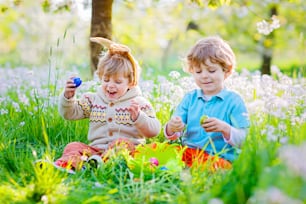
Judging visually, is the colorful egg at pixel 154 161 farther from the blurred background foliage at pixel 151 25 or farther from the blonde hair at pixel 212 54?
the blurred background foliage at pixel 151 25

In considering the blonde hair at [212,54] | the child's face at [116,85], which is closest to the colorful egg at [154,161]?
the child's face at [116,85]

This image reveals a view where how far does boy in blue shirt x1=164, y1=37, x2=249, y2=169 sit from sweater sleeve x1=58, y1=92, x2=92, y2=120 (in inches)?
25.6

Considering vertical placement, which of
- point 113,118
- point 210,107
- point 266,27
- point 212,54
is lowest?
point 113,118

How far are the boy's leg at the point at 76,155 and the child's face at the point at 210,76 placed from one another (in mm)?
879

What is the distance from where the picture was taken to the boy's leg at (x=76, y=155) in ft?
12.2

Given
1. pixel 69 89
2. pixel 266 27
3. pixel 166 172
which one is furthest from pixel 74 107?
pixel 266 27

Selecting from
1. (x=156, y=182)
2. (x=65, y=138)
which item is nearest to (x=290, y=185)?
(x=156, y=182)

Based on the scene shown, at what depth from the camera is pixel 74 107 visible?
14.2ft

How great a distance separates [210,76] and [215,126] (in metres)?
0.45

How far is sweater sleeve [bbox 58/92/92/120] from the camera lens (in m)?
4.27

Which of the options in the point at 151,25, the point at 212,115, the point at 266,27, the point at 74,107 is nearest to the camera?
the point at 212,115

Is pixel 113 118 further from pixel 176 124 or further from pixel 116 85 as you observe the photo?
pixel 176 124

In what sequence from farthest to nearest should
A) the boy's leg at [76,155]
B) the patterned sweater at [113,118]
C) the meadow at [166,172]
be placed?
the patterned sweater at [113,118] < the boy's leg at [76,155] < the meadow at [166,172]

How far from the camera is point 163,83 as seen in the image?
17.5 ft
